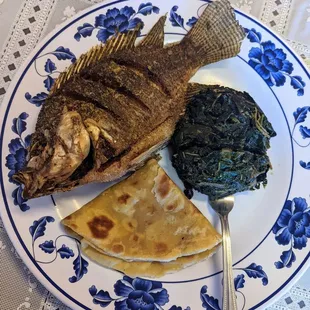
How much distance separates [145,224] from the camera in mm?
2096

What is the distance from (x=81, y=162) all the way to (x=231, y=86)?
0.79 meters

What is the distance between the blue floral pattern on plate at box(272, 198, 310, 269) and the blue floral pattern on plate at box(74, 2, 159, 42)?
1.02 meters

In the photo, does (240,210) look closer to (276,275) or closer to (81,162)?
(276,275)

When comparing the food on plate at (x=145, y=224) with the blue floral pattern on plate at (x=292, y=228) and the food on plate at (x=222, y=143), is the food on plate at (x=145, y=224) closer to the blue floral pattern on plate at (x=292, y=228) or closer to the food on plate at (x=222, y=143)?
the food on plate at (x=222, y=143)

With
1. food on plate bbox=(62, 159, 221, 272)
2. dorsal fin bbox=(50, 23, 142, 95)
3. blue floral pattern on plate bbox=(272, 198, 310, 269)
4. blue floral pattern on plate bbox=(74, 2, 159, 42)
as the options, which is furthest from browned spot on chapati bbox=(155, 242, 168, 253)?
blue floral pattern on plate bbox=(74, 2, 159, 42)

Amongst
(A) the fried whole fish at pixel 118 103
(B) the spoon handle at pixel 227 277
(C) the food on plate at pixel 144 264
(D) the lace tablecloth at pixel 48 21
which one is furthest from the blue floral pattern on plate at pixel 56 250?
(D) the lace tablecloth at pixel 48 21

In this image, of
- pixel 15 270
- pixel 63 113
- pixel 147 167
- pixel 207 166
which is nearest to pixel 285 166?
pixel 207 166

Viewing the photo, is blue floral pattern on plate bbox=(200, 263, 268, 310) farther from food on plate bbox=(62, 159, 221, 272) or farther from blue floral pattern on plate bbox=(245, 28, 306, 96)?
blue floral pattern on plate bbox=(245, 28, 306, 96)

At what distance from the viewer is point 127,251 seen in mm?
2033

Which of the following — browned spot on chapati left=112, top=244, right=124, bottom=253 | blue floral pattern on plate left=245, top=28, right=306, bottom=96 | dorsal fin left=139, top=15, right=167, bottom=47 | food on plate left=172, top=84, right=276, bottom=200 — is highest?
dorsal fin left=139, top=15, right=167, bottom=47

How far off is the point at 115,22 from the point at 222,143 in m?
0.73

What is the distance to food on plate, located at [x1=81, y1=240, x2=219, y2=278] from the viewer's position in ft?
6.68

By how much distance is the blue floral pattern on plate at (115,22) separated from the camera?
7.50ft

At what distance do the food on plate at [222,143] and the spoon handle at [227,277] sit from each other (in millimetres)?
182
